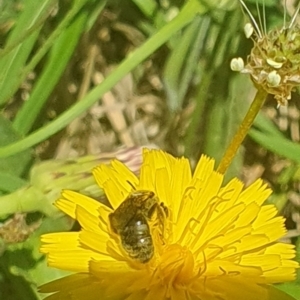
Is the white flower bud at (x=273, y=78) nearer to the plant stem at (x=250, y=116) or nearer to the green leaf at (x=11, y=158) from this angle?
the plant stem at (x=250, y=116)

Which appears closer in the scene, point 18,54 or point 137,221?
point 137,221

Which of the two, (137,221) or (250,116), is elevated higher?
(250,116)

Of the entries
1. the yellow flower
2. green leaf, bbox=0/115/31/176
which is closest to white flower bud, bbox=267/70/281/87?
the yellow flower

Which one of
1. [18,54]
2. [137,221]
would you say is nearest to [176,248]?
[137,221]

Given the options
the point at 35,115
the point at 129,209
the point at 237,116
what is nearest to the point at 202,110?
the point at 237,116

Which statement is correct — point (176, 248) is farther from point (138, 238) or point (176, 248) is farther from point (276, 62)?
point (276, 62)

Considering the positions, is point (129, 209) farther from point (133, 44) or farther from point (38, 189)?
point (133, 44)
